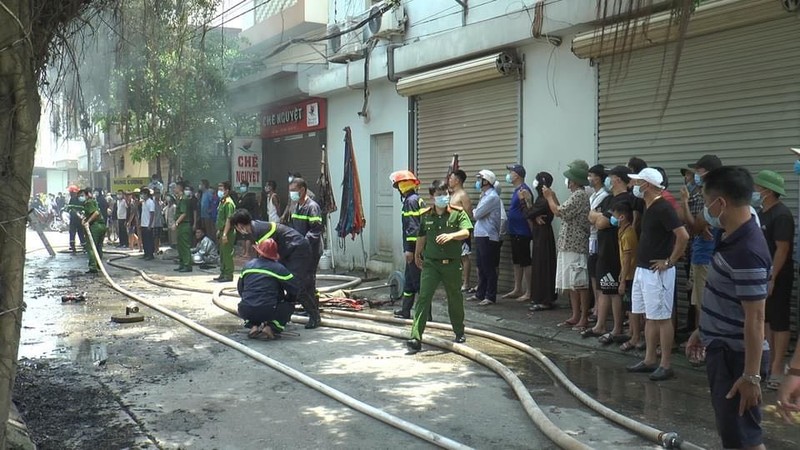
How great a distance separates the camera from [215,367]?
645 cm

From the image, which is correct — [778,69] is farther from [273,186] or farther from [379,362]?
[273,186]

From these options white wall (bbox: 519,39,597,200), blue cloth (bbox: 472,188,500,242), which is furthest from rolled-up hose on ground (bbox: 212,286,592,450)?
white wall (bbox: 519,39,597,200)

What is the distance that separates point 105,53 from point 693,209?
5.67 metres

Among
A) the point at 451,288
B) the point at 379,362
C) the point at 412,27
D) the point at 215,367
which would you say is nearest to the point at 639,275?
the point at 451,288

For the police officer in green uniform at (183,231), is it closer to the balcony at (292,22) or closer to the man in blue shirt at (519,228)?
the balcony at (292,22)

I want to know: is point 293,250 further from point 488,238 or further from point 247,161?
point 247,161

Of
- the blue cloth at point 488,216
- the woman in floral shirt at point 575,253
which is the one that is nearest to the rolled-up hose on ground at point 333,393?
the woman in floral shirt at point 575,253

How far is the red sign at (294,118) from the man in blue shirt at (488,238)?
278 inches

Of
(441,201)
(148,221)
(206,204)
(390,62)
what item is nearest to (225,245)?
(390,62)

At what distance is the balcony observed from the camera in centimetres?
1836

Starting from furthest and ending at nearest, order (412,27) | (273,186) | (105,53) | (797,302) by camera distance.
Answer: (273,186)
(412,27)
(797,302)
(105,53)

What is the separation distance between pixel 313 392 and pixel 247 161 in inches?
526

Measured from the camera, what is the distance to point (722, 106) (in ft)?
25.0

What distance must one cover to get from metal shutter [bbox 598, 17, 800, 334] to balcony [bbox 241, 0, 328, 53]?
11.2 meters
